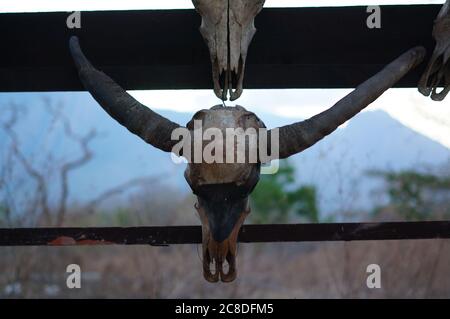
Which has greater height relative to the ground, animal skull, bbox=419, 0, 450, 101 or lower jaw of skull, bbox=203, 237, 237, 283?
animal skull, bbox=419, 0, 450, 101

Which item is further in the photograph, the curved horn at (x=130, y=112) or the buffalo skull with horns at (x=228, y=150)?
the curved horn at (x=130, y=112)

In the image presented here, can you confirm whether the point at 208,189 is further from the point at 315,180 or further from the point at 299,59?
the point at 315,180

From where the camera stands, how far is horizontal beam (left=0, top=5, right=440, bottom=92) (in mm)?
4293

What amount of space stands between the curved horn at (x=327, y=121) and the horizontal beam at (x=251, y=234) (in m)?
0.62

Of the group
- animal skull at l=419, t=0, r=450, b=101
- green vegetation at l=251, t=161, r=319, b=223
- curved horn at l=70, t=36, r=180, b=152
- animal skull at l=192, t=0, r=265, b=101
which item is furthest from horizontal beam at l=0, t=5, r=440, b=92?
green vegetation at l=251, t=161, r=319, b=223

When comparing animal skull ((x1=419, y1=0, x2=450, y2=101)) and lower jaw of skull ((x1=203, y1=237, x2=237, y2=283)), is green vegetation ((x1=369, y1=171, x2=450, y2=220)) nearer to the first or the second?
animal skull ((x1=419, y1=0, x2=450, y2=101))

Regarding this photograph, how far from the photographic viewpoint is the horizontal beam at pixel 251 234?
412cm

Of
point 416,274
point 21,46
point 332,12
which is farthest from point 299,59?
point 416,274

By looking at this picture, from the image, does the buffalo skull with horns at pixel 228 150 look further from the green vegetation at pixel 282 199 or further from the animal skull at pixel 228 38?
the green vegetation at pixel 282 199

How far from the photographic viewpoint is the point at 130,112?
3732 mm

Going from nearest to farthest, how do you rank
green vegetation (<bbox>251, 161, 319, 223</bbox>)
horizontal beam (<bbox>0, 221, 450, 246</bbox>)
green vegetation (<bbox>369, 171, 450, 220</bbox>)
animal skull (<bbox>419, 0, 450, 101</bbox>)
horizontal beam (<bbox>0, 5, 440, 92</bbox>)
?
animal skull (<bbox>419, 0, 450, 101</bbox>), horizontal beam (<bbox>0, 221, 450, 246</bbox>), horizontal beam (<bbox>0, 5, 440, 92</bbox>), green vegetation (<bbox>369, 171, 450, 220</bbox>), green vegetation (<bbox>251, 161, 319, 223</bbox>)

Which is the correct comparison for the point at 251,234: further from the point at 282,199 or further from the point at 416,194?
the point at 282,199

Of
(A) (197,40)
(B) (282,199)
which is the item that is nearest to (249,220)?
(B) (282,199)

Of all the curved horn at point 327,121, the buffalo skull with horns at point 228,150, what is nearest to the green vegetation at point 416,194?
the curved horn at point 327,121
